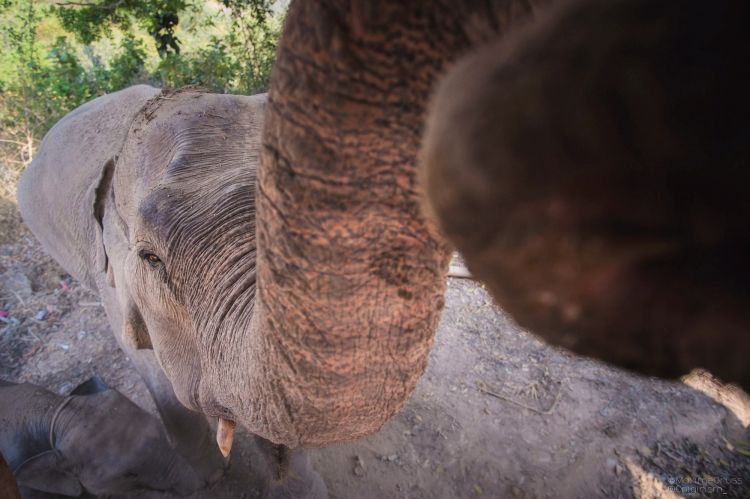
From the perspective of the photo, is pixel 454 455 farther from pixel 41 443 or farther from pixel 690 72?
pixel 690 72

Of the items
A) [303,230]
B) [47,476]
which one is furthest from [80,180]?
[303,230]

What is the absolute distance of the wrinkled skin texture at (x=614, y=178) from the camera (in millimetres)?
178

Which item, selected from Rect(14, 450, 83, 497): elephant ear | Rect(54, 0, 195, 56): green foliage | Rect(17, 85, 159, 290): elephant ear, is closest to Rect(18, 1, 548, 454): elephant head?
Rect(17, 85, 159, 290): elephant ear

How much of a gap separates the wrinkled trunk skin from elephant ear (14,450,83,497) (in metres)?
1.88

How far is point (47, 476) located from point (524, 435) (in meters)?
2.56

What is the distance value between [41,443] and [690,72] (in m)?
2.91

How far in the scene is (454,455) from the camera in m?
2.68

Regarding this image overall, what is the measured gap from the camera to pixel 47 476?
2.13 m

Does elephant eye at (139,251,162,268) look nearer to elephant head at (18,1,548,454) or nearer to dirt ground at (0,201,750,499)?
elephant head at (18,1,548,454)

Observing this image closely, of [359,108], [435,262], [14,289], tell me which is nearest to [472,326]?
[435,262]

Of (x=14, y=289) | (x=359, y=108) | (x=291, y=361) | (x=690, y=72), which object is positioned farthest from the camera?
(x=14, y=289)

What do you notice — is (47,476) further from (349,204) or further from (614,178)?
(614,178)

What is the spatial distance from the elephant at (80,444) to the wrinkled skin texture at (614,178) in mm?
Result: 2409

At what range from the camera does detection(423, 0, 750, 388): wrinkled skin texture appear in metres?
0.18
